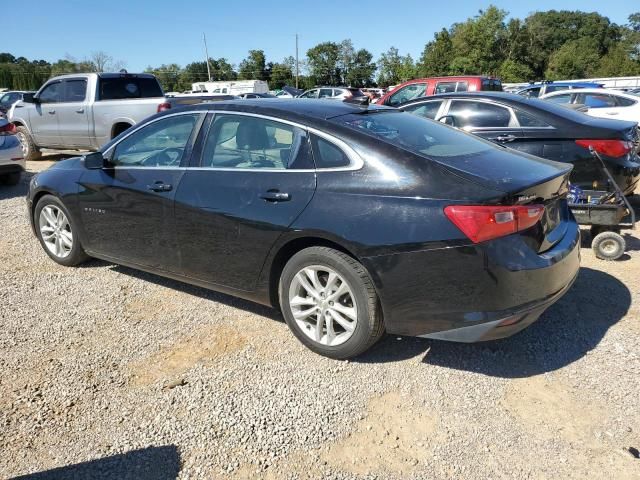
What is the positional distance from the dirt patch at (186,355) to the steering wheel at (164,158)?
1.34 m

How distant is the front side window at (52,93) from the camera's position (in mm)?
10844

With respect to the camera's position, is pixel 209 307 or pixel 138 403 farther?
pixel 209 307

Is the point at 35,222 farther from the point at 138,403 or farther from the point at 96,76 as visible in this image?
the point at 96,76

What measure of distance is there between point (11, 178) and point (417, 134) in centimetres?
840

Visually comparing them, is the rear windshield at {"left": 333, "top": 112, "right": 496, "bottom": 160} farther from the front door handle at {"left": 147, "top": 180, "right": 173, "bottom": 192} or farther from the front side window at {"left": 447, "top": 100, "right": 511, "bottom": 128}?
the front side window at {"left": 447, "top": 100, "right": 511, "bottom": 128}

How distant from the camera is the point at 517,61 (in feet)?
232

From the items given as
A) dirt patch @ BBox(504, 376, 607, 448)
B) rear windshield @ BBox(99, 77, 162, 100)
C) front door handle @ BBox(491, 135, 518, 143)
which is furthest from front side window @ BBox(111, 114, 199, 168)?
rear windshield @ BBox(99, 77, 162, 100)

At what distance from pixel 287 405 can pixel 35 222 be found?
3.69m

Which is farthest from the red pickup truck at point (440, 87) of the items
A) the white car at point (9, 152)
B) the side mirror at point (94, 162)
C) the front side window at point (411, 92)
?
the side mirror at point (94, 162)

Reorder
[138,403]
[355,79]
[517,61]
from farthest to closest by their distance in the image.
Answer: [355,79] → [517,61] → [138,403]

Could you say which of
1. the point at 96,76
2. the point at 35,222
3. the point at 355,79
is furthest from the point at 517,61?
the point at 35,222

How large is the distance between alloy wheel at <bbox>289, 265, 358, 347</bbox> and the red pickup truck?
8.91 meters

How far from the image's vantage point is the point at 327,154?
10.4ft

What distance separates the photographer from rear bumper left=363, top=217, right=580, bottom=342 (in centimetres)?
268
